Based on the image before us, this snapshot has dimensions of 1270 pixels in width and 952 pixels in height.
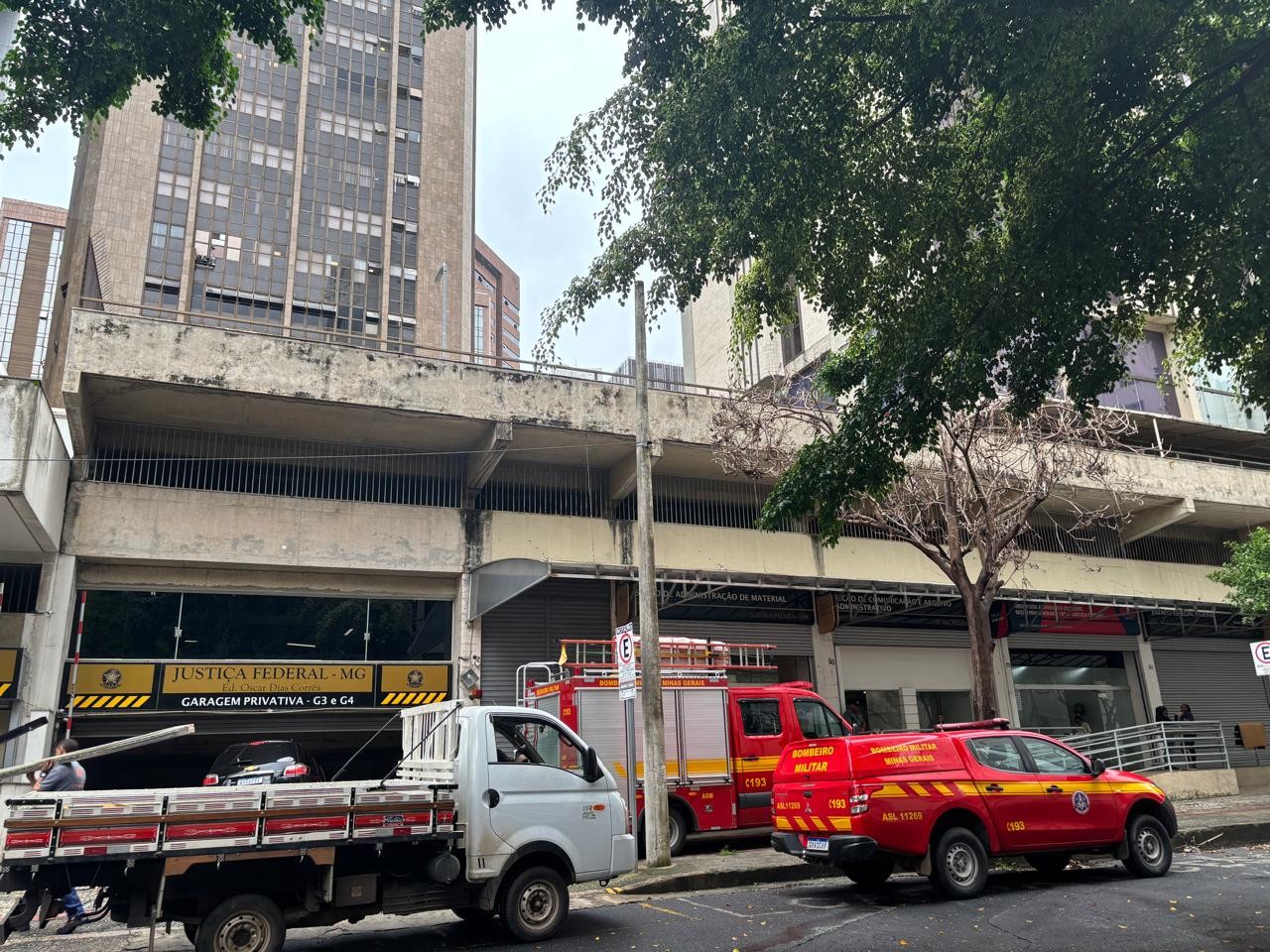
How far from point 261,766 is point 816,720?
7.94m

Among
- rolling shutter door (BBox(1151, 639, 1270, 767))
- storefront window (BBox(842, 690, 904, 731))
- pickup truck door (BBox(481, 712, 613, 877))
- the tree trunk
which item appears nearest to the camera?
pickup truck door (BBox(481, 712, 613, 877))

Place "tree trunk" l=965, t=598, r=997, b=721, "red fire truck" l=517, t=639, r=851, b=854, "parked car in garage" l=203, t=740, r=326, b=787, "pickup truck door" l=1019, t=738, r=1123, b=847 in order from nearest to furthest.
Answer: "pickup truck door" l=1019, t=738, r=1123, b=847 < "parked car in garage" l=203, t=740, r=326, b=787 < "red fire truck" l=517, t=639, r=851, b=854 < "tree trunk" l=965, t=598, r=997, b=721

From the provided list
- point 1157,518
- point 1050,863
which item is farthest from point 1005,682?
point 1050,863

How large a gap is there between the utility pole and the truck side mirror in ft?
9.23

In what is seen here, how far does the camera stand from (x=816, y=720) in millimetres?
14094

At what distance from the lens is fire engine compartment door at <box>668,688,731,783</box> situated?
43.5 feet

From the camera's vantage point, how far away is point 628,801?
1215 cm

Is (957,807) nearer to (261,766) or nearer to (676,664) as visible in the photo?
(676,664)

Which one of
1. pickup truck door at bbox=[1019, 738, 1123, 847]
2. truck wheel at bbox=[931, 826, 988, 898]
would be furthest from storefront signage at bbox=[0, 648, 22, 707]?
pickup truck door at bbox=[1019, 738, 1123, 847]

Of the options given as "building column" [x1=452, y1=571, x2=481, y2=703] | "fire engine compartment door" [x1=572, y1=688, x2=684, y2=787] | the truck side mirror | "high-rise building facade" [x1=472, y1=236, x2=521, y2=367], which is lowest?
the truck side mirror

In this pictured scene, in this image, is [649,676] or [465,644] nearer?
[649,676]

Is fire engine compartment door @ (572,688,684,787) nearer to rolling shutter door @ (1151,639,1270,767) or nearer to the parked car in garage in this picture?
the parked car in garage

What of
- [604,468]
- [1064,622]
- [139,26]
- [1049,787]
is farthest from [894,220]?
[1064,622]

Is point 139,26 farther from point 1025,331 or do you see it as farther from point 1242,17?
point 1242,17
